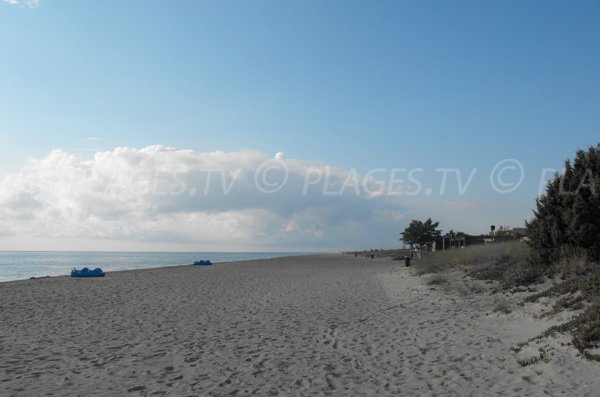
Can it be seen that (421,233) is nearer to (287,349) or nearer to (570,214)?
(570,214)

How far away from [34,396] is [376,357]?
5.28 meters

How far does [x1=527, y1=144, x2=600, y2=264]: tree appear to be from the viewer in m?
15.0

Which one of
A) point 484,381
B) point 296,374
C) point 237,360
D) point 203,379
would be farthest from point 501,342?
point 203,379

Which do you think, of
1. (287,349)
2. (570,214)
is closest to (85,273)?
(287,349)

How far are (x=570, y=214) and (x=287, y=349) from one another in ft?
37.1

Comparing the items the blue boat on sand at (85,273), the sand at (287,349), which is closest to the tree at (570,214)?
the sand at (287,349)

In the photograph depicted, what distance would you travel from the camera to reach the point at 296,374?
737cm

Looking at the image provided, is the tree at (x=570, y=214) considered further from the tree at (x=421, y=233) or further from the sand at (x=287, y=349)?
the tree at (x=421, y=233)

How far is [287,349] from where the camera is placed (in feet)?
29.8

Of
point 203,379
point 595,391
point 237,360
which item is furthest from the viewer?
point 237,360

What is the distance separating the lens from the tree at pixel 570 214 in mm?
14984

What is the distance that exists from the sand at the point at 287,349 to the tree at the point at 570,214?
2.88 m

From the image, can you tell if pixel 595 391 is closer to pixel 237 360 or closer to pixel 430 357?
pixel 430 357

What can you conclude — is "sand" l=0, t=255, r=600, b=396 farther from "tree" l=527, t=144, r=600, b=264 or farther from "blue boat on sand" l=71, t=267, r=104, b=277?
"blue boat on sand" l=71, t=267, r=104, b=277
